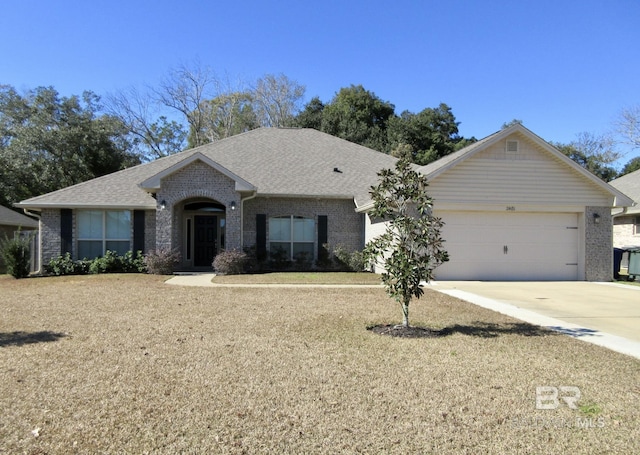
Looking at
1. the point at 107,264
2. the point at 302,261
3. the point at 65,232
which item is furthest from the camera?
the point at 302,261

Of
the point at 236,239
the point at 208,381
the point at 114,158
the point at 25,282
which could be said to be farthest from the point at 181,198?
the point at 114,158

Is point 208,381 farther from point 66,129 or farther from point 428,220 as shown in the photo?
point 66,129

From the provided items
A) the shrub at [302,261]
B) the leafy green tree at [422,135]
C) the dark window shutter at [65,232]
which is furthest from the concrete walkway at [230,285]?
the leafy green tree at [422,135]

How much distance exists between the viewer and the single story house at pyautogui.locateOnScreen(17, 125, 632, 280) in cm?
1552

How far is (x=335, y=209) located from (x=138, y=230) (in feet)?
26.3

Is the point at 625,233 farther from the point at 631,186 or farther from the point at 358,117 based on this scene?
the point at 358,117

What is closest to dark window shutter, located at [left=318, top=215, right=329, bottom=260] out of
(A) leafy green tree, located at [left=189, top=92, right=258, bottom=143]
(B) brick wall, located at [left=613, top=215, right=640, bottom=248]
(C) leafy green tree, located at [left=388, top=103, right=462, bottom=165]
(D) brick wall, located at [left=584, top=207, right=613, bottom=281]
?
(D) brick wall, located at [left=584, top=207, right=613, bottom=281]

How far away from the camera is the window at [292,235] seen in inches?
750

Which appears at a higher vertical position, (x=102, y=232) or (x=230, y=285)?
(x=102, y=232)

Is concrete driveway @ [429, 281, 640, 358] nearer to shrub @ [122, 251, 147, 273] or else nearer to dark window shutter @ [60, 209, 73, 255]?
shrub @ [122, 251, 147, 273]

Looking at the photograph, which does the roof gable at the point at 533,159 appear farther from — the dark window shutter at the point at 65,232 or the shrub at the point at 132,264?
the dark window shutter at the point at 65,232

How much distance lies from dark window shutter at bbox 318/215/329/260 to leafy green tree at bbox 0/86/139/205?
21038 millimetres

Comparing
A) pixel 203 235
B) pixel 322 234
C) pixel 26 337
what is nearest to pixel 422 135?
pixel 322 234

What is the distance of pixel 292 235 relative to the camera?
62.8 feet
